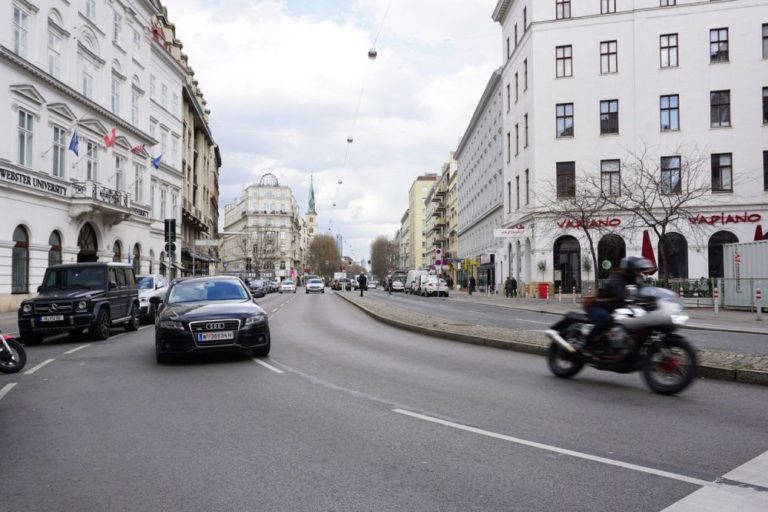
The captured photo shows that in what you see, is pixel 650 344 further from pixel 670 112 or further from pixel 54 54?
pixel 670 112

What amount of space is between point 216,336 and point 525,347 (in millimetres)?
5715

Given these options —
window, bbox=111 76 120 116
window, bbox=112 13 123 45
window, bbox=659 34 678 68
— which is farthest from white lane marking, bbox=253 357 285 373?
window, bbox=659 34 678 68

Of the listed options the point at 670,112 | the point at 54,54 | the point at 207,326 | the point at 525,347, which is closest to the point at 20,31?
the point at 54,54

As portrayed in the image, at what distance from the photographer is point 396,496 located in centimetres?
408

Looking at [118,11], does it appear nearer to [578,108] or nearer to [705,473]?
[578,108]

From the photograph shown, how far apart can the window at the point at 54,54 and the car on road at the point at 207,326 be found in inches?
991

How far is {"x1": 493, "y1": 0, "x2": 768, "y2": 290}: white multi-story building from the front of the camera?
3959cm

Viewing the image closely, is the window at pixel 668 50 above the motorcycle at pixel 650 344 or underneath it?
above

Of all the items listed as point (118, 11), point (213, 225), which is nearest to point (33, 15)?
point (118, 11)

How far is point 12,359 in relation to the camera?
376 inches

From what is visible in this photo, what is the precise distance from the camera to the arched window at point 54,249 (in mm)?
30805

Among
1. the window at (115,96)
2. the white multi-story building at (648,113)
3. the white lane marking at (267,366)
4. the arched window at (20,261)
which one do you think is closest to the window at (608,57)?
the white multi-story building at (648,113)

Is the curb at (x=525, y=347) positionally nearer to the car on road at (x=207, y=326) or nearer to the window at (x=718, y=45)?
the car on road at (x=207, y=326)

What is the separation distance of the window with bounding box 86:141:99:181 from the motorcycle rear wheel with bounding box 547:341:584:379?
32.9 meters
